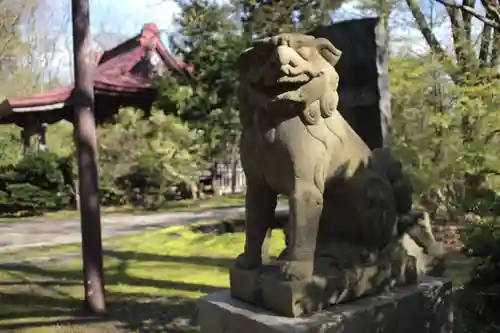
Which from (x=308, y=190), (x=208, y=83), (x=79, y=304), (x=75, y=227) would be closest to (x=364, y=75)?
(x=308, y=190)

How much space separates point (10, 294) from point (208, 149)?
388 inches

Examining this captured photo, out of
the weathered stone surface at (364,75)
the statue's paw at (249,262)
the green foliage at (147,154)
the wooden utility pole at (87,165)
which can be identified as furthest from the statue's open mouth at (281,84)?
the green foliage at (147,154)

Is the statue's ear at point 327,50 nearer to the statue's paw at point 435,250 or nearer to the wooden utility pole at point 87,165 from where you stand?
the statue's paw at point 435,250

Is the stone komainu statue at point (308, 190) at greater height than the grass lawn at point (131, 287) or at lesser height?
greater

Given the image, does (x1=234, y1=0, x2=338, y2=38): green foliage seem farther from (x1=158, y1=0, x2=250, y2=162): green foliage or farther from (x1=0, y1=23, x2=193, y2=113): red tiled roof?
(x1=0, y1=23, x2=193, y2=113): red tiled roof

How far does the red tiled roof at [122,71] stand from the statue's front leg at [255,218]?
13.2m

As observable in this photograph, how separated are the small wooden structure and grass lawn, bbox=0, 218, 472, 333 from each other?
7.42 m

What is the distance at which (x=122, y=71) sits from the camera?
17.1m

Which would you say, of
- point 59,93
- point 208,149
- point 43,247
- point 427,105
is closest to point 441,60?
point 427,105

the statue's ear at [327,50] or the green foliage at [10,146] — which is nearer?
the statue's ear at [327,50]

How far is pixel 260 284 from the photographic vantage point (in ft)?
8.13

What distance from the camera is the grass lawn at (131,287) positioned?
4.78m

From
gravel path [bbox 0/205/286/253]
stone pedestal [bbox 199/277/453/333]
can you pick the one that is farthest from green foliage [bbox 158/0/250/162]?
stone pedestal [bbox 199/277/453/333]

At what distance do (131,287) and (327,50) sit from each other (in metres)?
4.38
